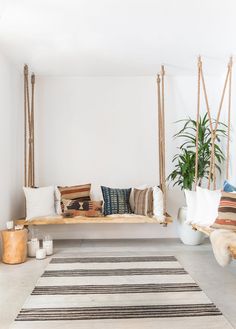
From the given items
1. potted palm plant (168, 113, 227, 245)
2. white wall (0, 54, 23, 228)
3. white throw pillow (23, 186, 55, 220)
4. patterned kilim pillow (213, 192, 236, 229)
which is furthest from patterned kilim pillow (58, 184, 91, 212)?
patterned kilim pillow (213, 192, 236, 229)

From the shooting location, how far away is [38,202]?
14.6 ft

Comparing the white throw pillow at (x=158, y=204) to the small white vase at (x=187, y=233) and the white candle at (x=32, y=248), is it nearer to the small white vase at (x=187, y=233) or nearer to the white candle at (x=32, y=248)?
the small white vase at (x=187, y=233)

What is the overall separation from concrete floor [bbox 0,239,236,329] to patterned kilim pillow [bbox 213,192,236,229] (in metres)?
0.51

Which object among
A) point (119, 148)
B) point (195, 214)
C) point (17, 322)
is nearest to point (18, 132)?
point (119, 148)

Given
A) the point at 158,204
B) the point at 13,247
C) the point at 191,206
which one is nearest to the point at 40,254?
the point at 13,247

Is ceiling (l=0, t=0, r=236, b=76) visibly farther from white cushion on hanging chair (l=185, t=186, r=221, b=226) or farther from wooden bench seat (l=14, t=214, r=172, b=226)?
wooden bench seat (l=14, t=214, r=172, b=226)

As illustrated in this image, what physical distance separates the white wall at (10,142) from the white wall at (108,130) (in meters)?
0.41

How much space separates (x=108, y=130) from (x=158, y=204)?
4.85 ft

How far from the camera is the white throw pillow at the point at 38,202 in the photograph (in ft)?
14.5

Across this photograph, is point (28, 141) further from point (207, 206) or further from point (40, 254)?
point (207, 206)

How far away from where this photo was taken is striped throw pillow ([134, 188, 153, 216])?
4516mm

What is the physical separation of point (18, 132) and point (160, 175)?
2.13 meters

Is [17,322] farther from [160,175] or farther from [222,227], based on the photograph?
[160,175]

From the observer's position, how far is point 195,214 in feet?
13.3
